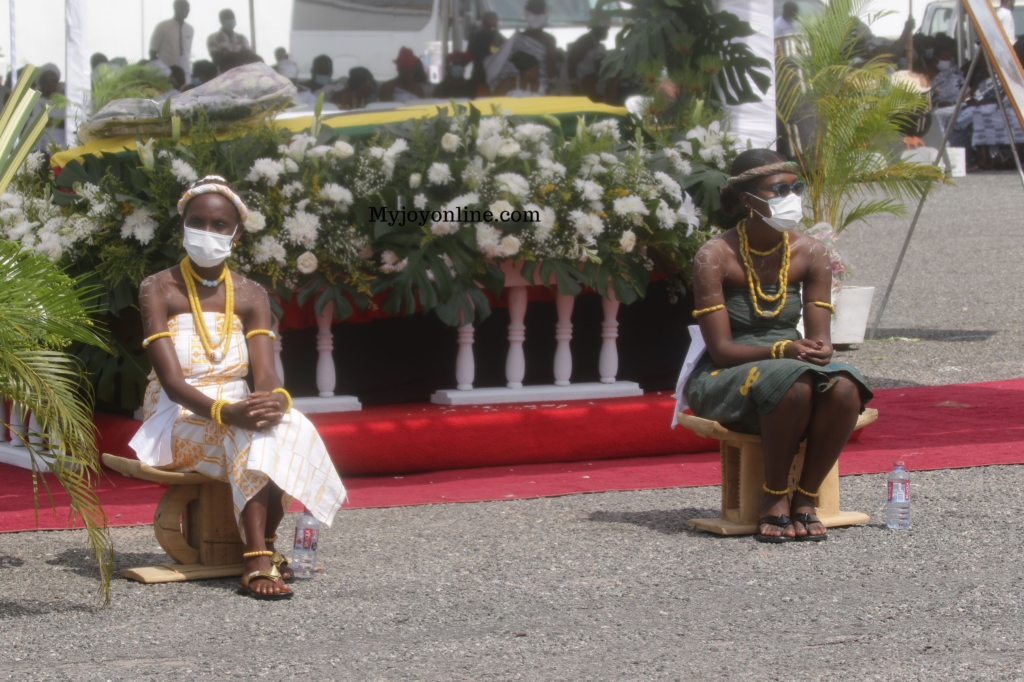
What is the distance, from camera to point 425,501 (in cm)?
532

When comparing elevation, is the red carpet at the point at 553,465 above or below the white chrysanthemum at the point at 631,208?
below

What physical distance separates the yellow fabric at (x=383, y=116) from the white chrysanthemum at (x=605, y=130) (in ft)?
1.55

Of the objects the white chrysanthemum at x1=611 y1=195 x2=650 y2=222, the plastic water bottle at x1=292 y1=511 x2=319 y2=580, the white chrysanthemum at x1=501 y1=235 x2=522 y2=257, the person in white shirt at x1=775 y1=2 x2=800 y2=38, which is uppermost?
the person in white shirt at x1=775 y1=2 x2=800 y2=38

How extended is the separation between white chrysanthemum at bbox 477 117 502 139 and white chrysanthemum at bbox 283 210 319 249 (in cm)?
90

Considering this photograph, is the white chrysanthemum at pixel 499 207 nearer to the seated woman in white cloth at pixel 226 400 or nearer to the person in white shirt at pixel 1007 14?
the seated woman in white cloth at pixel 226 400

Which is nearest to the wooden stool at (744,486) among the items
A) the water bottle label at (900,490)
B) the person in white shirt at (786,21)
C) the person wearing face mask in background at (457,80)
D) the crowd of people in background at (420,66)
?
the water bottle label at (900,490)

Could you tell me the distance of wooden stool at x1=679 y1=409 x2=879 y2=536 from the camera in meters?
4.68

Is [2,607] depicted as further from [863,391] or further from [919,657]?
[863,391]

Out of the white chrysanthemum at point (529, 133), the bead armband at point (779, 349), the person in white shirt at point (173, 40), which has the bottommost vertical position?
the bead armband at point (779, 349)

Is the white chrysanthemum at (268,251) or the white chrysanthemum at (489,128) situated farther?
the white chrysanthemum at (489,128)

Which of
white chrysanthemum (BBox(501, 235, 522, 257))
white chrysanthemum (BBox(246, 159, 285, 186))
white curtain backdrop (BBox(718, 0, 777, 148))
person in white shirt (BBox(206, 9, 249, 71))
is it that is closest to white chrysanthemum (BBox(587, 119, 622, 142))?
white chrysanthemum (BBox(501, 235, 522, 257))

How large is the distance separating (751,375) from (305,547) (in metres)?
1.63

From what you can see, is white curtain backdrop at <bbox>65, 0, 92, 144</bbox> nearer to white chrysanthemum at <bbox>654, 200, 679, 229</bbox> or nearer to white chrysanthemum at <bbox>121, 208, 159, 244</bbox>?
white chrysanthemum at <bbox>121, 208, 159, 244</bbox>

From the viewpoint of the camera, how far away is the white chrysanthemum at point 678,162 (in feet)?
20.9
